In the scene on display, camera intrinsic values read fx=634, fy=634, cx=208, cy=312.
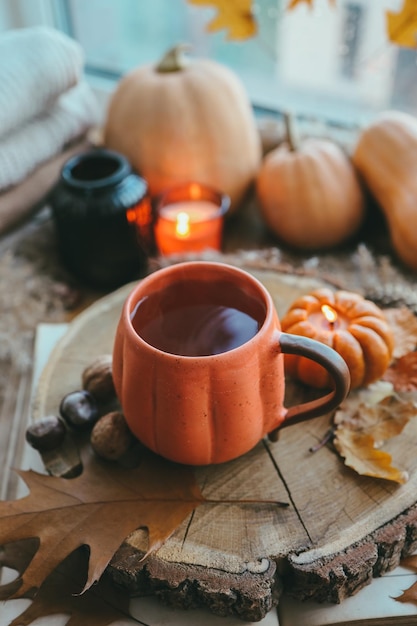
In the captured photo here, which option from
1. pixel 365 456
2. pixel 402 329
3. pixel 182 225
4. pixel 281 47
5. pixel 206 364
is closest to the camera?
pixel 206 364

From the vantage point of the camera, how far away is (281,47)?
1433mm

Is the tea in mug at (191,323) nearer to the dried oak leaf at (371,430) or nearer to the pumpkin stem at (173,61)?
the dried oak leaf at (371,430)

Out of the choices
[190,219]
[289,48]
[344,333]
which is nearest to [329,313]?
[344,333]

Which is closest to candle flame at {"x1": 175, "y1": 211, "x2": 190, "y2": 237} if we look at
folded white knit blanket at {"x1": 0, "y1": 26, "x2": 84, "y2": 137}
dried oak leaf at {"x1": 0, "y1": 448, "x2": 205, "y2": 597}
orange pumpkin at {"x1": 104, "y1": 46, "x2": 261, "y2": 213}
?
orange pumpkin at {"x1": 104, "y1": 46, "x2": 261, "y2": 213}

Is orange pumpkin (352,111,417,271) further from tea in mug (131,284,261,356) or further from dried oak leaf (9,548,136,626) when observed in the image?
dried oak leaf (9,548,136,626)

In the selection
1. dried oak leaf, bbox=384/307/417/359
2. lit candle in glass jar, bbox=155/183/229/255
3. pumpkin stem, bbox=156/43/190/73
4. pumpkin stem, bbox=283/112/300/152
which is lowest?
lit candle in glass jar, bbox=155/183/229/255

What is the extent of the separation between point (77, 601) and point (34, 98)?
2.88 feet

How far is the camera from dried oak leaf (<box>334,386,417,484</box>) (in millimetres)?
652

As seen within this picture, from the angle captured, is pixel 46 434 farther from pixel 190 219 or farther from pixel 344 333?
pixel 190 219

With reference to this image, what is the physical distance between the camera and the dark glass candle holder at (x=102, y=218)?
108 centimetres

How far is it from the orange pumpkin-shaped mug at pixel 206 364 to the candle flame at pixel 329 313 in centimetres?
12

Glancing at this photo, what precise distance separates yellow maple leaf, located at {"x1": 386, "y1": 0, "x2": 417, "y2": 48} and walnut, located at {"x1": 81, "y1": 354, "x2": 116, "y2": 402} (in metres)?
0.73

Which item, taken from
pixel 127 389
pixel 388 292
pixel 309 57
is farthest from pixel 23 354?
pixel 309 57

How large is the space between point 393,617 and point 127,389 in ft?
1.15
